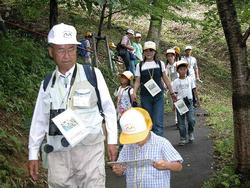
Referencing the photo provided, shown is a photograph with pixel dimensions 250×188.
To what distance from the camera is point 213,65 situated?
26.7 meters

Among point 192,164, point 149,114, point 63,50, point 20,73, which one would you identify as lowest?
point 192,164

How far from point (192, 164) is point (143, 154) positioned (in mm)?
4438

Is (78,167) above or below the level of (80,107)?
below

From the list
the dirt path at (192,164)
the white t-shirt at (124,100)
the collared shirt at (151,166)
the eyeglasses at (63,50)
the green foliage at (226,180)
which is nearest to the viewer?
the collared shirt at (151,166)

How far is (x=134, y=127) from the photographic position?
4176 mm

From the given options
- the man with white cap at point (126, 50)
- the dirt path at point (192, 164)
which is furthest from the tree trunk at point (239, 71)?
the man with white cap at point (126, 50)

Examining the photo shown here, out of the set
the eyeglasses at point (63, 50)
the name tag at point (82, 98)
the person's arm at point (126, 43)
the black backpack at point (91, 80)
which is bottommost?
the name tag at point (82, 98)

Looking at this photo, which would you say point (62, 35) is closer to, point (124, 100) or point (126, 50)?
point (124, 100)

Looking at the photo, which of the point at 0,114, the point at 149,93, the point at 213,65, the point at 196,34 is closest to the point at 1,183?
the point at 0,114

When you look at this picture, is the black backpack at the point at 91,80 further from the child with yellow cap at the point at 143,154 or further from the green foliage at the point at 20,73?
the green foliage at the point at 20,73

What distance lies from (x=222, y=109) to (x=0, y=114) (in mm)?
8952

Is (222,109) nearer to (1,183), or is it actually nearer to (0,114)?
(0,114)

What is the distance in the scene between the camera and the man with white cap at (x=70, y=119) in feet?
14.4

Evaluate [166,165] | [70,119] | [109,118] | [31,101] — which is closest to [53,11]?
[31,101]
